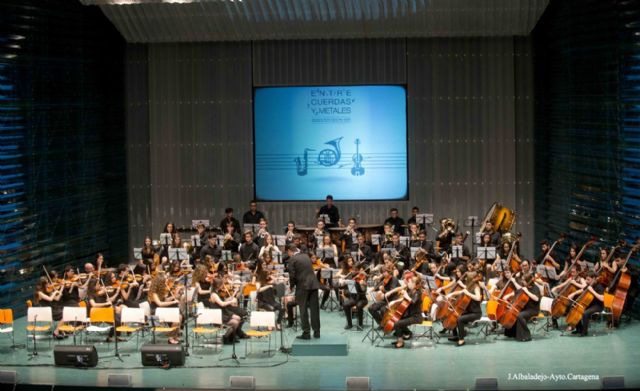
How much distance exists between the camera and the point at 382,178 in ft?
83.8

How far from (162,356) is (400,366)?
12.4 ft

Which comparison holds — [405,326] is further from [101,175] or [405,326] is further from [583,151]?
[101,175]

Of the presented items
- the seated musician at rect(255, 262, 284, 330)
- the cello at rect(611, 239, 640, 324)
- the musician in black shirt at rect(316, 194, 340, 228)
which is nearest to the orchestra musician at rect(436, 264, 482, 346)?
the cello at rect(611, 239, 640, 324)

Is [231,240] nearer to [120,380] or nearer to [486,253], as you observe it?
[486,253]

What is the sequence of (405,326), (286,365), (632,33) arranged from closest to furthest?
(286,365)
(405,326)
(632,33)

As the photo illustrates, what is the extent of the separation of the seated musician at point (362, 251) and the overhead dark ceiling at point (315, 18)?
5.95m

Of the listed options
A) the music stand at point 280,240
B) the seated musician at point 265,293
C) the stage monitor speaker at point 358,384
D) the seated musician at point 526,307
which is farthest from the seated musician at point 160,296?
the seated musician at point 526,307

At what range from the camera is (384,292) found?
17.1 m

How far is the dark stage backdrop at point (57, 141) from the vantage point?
19.6m

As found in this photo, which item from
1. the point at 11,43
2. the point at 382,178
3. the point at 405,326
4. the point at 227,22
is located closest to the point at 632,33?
the point at 405,326

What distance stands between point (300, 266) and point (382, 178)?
29.1 feet

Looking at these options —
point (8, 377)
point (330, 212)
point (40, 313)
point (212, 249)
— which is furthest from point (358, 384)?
point (330, 212)

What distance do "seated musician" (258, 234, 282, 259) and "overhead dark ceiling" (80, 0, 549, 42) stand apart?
5.76 m

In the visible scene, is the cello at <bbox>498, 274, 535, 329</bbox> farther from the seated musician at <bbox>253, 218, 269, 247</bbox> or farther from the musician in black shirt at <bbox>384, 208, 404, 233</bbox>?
the musician in black shirt at <bbox>384, 208, 404, 233</bbox>
